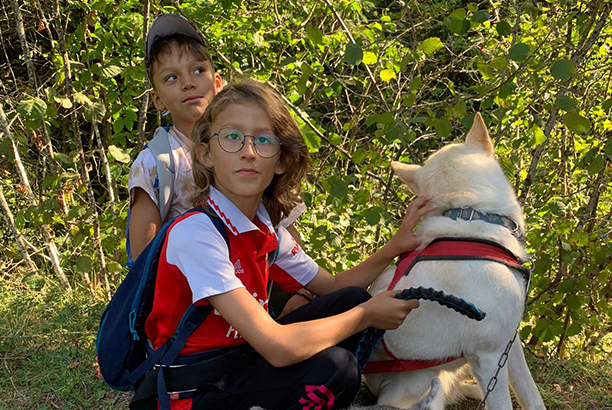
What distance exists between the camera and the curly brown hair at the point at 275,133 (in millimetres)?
2396

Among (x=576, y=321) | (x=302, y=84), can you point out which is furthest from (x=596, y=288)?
(x=302, y=84)

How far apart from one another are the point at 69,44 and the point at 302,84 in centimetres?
250

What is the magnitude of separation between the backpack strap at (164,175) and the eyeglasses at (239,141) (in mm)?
575

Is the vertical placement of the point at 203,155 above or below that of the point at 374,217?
above

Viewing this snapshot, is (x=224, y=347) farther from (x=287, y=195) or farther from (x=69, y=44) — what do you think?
(x=69, y=44)

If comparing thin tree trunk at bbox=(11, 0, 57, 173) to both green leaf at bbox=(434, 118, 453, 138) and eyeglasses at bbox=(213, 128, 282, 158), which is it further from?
green leaf at bbox=(434, 118, 453, 138)

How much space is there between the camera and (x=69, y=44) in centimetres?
470

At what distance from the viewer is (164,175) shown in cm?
280

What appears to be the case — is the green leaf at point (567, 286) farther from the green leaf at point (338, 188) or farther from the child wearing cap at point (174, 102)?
the child wearing cap at point (174, 102)

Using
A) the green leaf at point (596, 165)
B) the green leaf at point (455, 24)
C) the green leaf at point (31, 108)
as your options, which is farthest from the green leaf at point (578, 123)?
the green leaf at point (31, 108)

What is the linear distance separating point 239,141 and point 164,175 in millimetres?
661

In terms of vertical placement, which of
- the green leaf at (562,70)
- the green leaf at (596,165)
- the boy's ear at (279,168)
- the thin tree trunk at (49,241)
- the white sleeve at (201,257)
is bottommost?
the thin tree trunk at (49,241)

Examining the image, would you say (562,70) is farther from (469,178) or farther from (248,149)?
(248,149)

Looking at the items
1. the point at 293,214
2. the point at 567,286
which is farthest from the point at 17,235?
the point at 567,286
